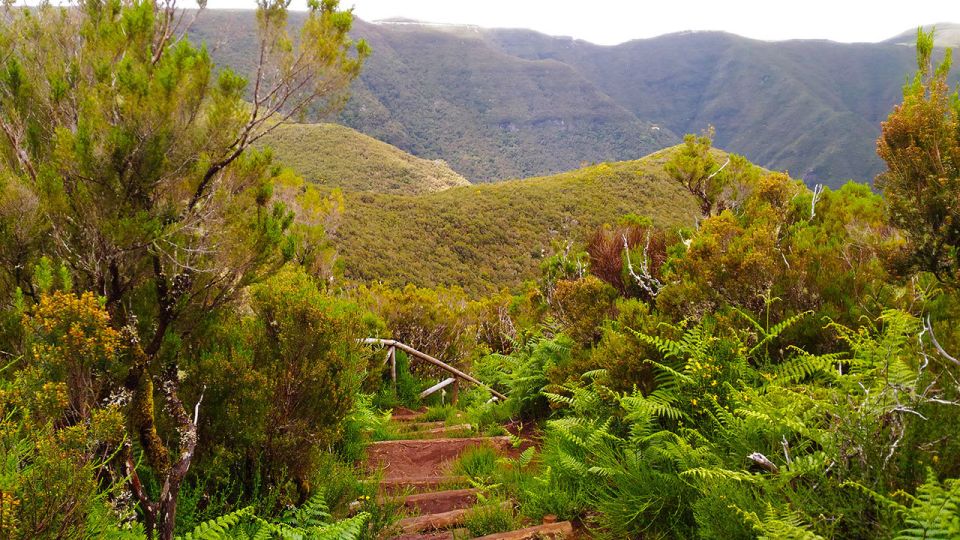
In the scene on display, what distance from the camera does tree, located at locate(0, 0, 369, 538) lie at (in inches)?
111

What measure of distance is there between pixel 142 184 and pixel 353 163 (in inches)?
3420

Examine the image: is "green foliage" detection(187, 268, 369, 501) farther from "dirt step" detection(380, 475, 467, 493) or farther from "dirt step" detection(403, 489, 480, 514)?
"dirt step" detection(403, 489, 480, 514)

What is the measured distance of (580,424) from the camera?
380cm

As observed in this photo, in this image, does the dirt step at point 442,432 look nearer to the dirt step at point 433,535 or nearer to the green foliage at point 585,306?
the green foliage at point 585,306

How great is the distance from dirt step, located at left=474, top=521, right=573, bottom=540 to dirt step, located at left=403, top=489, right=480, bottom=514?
0.90 metres

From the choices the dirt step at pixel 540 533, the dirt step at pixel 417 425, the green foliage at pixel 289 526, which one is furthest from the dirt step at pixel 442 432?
the dirt step at pixel 540 533

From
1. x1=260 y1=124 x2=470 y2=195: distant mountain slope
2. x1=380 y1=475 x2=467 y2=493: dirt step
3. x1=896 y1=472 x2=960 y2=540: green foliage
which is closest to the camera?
x1=896 y1=472 x2=960 y2=540: green foliage

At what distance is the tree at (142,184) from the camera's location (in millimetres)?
2826

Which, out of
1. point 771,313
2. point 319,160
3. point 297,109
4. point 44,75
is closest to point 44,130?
point 44,75

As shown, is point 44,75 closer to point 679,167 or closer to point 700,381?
point 700,381

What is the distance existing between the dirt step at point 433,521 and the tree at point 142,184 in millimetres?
1298

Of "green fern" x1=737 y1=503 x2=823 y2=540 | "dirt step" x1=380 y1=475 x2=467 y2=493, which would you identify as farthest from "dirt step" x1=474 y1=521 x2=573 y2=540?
"dirt step" x1=380 y1=475 x2=467 y2=493

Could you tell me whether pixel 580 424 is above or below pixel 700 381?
below

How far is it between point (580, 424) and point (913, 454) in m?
2.01
